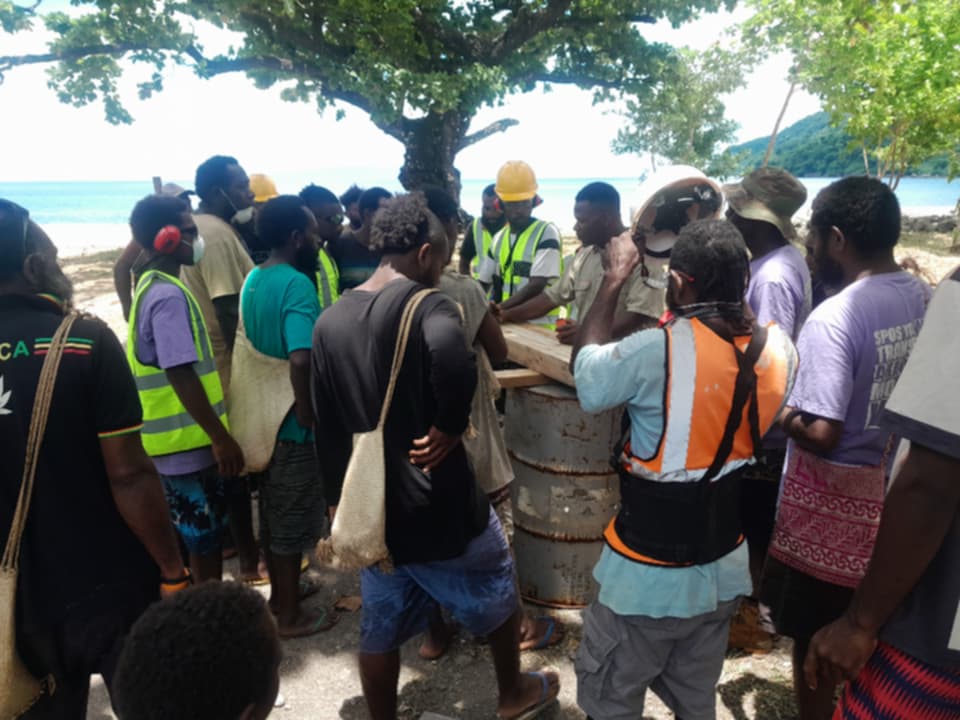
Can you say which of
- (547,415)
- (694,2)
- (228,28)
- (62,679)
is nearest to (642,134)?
(694,2)

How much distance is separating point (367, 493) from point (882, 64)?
56.1 feet

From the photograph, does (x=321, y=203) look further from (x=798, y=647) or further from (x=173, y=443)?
(x=798, y=647)

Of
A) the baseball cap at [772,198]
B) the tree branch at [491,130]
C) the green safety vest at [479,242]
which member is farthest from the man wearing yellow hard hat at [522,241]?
the tree branch at [491,130]

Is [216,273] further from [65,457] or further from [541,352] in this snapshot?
[65,457]

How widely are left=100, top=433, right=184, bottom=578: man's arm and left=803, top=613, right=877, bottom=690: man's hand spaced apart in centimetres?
185

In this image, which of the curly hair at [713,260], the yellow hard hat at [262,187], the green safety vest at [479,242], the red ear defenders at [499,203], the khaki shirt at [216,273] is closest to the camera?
the curly hair at [713,260]

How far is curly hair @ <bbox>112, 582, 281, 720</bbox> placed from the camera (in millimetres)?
1188

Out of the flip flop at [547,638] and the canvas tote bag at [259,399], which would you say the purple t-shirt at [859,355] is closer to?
the flip flop at [547,638]

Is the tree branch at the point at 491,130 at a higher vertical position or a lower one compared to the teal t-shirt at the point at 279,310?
higher

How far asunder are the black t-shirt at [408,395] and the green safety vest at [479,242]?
3358 mm

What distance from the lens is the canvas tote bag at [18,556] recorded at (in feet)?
5.68

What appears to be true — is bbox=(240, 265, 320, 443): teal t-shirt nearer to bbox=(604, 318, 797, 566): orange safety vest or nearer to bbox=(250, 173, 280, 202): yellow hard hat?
bbox=(604, 318, 797, 566): orange safety vest

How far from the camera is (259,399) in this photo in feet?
10.5

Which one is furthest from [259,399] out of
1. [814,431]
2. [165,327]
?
[814,431]
